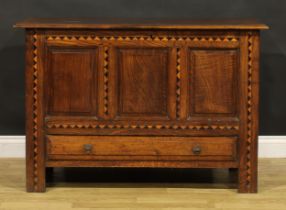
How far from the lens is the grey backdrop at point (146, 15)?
5.15 metres

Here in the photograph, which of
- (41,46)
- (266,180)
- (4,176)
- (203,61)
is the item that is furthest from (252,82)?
(4,176)

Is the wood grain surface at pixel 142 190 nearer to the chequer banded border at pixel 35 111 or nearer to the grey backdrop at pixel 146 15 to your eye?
the chequer banded border at pixel 35 111

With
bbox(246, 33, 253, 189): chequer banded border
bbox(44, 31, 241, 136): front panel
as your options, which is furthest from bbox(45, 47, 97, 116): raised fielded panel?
bbox(246, 33, 253, 189): chequer banded border

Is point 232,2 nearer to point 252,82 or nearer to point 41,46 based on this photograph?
point 252,82

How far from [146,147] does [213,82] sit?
471 mm

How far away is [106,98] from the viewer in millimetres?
4410

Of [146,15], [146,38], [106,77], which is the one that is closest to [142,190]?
[106,77]

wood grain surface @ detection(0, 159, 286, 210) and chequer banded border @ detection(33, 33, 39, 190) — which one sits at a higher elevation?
chequer banded border @ detection(33, 33, 39, 190)

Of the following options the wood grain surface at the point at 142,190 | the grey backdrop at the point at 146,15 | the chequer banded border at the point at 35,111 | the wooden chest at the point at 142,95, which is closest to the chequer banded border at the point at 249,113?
the wooden chest at the point at 142,95

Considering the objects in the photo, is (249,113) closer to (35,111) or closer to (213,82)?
(213,82)

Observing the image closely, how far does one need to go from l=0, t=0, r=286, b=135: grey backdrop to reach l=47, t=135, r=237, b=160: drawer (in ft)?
2.84

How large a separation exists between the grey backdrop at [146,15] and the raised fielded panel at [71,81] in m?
0.81

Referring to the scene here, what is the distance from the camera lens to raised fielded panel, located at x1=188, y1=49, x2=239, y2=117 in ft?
14.3

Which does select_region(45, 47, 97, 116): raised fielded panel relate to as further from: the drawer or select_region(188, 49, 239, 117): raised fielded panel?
select_region(188, 49, 239, 117): raised fielded panel
